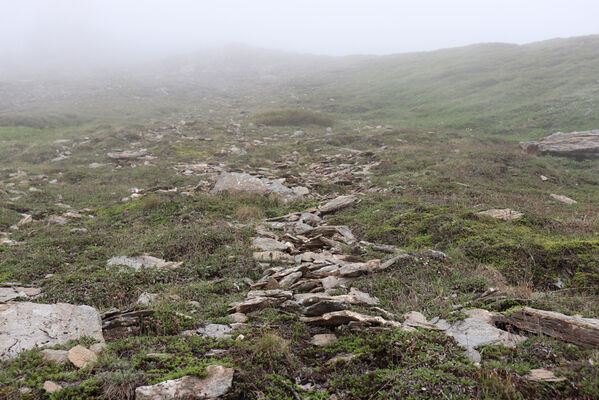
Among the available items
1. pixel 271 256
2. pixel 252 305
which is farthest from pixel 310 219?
pixel 252 305

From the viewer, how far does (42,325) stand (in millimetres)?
5242

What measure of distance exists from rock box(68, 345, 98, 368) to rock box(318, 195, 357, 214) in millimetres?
8799

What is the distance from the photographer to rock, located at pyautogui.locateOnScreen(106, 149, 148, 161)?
2192 cm

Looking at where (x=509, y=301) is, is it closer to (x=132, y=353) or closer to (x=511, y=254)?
(x=511, y=254)

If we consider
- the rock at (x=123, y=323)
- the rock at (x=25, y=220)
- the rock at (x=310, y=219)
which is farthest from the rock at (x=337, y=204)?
the rock at (x=25, y=220)

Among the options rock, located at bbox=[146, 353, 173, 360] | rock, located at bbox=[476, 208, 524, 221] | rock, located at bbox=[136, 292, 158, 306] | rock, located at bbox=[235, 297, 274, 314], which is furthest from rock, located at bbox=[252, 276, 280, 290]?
rock, located at bbox=[476, 208, 524, 221]

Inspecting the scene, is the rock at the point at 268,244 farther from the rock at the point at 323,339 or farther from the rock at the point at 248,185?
the rock at the point at 248,185

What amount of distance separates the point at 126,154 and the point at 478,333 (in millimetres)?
23039

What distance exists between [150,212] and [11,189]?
8407 millimetres

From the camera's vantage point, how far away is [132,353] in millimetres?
4609

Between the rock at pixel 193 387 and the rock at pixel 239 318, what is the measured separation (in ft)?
5.37

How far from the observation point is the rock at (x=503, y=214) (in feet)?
32.7

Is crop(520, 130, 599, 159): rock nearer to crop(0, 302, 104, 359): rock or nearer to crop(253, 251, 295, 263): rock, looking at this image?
crop(253, 251, 295, 263): rock

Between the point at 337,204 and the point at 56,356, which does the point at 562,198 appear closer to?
the point at 337,204
